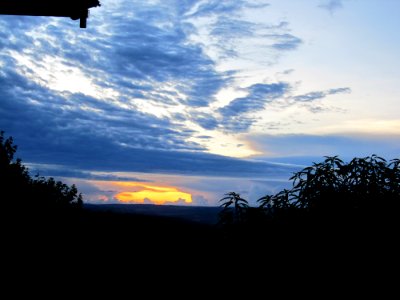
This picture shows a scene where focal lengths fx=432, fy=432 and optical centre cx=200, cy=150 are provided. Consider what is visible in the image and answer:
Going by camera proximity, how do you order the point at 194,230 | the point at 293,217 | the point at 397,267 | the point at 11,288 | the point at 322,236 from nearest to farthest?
the point at 397,267, the point at 322,236, the point at 293,217, the point at 11,288, the point at 194,230

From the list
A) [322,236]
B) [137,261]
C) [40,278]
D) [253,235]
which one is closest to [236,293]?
[253,235]

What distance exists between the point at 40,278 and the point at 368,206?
16.3 ft

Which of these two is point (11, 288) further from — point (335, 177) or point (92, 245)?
point (335, 177)

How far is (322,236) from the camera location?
18.5ft

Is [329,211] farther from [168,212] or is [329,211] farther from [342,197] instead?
[168,212]

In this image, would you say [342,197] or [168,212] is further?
[168,212]

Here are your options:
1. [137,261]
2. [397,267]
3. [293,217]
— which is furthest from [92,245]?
[397,267]

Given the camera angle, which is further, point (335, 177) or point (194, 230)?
point (194, 230)

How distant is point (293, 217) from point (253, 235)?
62 cm

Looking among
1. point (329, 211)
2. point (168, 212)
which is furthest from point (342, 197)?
point (168, 212)

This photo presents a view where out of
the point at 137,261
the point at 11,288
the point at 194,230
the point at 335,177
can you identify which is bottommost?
the point at 11,288

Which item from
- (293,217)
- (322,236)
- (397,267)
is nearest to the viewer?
(397,267)

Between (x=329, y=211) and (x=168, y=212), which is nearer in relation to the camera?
(x=329, y=211)

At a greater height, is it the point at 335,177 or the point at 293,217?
the point at 335,177
